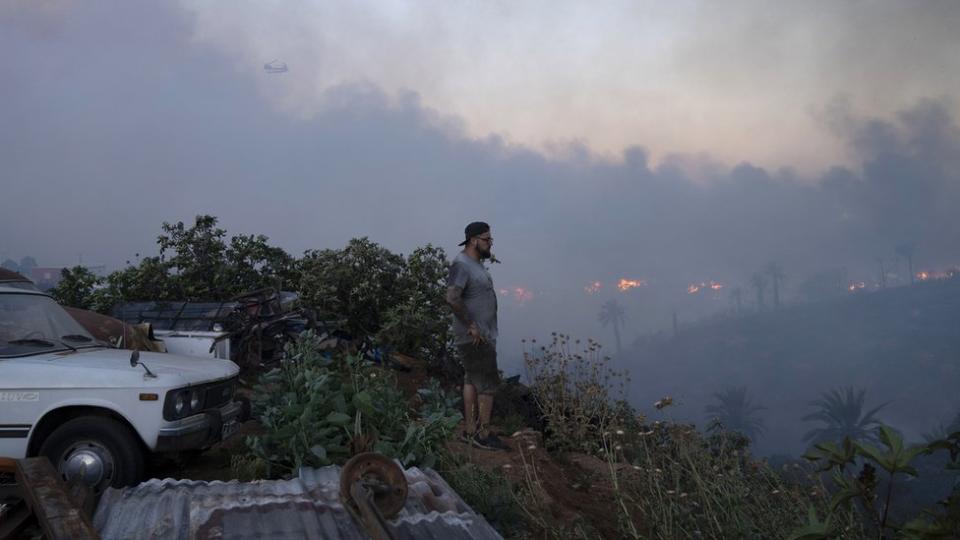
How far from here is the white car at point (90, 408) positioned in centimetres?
495

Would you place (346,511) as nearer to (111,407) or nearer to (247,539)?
(247,539)

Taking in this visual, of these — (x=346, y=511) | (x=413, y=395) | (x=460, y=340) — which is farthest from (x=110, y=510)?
(x=413, y=395)

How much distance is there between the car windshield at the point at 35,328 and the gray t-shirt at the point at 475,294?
3204 mm

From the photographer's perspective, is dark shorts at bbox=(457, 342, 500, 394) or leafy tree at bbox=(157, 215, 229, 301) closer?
dark shorts at bbox=(457, 342, 500, 394)

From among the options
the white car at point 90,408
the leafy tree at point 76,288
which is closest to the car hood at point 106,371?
the white car at point 90,408

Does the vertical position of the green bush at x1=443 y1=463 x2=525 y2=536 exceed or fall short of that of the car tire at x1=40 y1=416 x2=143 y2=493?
it falls short

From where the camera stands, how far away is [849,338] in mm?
182125

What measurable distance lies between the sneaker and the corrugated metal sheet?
269cm

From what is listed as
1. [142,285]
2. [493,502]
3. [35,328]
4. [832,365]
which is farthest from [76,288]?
[832,365]

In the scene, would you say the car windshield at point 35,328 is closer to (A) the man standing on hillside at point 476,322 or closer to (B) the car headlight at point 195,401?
(B) the car headlight at point 195,401

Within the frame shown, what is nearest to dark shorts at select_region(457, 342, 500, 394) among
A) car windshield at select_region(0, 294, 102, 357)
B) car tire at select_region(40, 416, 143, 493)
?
car tire at select_region(40, 416, 143, 493)

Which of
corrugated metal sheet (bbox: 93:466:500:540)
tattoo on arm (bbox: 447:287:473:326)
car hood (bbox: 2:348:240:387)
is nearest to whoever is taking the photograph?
corrugated metal sheet (bbox: 93:466:500:540)

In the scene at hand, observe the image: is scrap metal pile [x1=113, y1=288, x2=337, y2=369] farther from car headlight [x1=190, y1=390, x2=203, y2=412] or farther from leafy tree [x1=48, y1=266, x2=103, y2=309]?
car headlight [x1=190, y1=390, x2=203, y2=412]

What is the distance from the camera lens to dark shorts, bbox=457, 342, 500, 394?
6695mm
